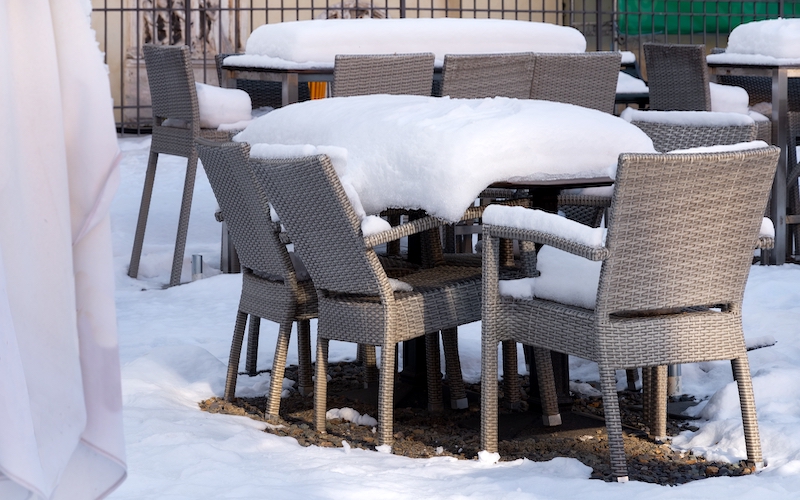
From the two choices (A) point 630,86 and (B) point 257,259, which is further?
(A) point 630,86

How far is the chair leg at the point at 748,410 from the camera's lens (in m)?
3.11

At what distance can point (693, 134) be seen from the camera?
13.6ft

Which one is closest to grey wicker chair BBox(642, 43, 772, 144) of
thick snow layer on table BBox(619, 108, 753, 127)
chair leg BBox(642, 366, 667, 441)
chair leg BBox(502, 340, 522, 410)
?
thick snow layer on table BBox(619, 108, 753, 127)

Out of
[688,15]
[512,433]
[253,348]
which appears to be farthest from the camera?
[688,15]

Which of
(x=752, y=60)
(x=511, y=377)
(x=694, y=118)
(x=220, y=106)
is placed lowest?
(x=511, y=377)

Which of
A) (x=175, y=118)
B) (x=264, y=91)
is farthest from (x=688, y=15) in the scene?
(x=175, y=118)

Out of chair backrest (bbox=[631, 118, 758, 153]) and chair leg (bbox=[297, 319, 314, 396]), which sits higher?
chair backrest (bbox=[631, 118, 758, 153])

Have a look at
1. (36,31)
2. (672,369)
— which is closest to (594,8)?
(672,369)

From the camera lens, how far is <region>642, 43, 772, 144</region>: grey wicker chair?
6152mm

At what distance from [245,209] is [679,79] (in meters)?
3.44

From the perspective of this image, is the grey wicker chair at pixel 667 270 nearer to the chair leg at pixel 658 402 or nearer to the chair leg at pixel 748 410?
the chair leg at pixel 748 410

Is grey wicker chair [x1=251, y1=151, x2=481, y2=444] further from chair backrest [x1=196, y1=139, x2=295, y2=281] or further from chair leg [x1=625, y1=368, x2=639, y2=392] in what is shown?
chair leg [x1=625, y1=368, x2=639, y2=392]

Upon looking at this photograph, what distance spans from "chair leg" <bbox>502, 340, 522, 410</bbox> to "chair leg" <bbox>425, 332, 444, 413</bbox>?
23 centimetres

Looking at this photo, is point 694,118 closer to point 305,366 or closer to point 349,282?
point 349,282
